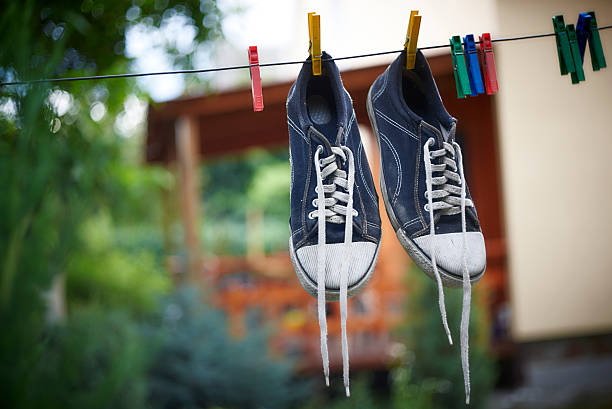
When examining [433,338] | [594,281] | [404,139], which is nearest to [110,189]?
[433,338]

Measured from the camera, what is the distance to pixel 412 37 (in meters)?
1.23

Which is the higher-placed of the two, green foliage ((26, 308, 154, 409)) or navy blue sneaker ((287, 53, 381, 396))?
navy blue sneaker ((287, 53, 381, 396))

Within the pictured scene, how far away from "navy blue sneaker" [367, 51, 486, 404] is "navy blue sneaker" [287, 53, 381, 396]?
0.22 ft

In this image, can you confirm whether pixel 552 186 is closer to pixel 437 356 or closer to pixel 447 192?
pixel 437 356

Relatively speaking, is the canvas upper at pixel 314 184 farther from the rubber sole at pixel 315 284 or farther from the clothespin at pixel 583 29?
the clothespin at pixel 583 29

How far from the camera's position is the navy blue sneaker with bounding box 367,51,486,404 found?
46.8 inches

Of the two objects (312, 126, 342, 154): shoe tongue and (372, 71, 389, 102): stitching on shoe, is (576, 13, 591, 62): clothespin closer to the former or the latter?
(372, 71, 389, 102): stitching on shoe

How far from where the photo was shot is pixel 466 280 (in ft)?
3.82

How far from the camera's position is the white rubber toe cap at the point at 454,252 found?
1.18m

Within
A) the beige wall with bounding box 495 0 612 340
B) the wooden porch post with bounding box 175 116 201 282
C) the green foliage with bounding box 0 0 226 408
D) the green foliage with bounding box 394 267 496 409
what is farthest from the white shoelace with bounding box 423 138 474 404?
the wooden porch post with bounding box 175 116 201 282

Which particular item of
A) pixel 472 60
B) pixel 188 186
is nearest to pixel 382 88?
pixel 472 60

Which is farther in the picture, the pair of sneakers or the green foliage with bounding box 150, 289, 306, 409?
the green foliage with bounding box 150, 289, 306, 409

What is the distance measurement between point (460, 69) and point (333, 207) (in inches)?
17.6

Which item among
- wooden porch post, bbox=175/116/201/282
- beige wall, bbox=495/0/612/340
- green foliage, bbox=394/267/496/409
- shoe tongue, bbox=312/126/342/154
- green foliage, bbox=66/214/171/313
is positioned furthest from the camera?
green foliage, bbox=66/214/171/313
